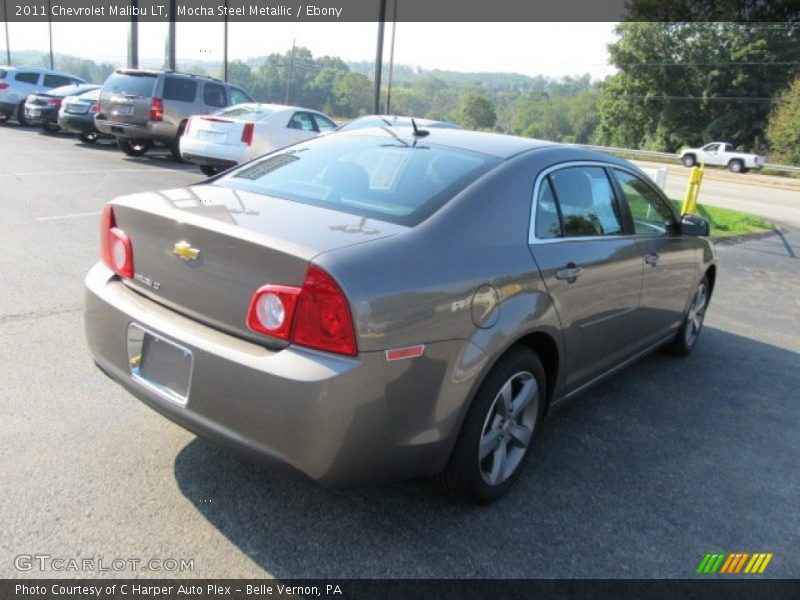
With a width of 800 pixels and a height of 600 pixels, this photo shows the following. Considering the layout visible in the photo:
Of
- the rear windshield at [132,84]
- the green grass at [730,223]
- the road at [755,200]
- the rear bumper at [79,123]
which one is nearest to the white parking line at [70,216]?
the rear windshield at [132,84]

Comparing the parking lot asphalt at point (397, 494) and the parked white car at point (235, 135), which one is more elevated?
the parked white car at point (235, 135)

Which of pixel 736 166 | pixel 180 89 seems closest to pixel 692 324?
pixel 180 89

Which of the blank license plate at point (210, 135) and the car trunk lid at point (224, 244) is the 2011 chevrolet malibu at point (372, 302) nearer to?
the car trunk lid at point (224, 244)

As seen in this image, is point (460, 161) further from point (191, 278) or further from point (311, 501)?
point (311, 501)

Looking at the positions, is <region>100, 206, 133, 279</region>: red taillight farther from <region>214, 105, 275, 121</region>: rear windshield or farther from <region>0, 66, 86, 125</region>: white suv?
<region>0, 66, 86, 125</region>: white suv

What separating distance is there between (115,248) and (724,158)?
4705 cm

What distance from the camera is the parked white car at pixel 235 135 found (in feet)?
40.4

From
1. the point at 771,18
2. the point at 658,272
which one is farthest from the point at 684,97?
the point at 658,272

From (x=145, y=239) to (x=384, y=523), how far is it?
5.23ft

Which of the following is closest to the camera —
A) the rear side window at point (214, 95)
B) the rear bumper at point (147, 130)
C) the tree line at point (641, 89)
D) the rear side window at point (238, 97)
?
the rear bumper at point (147, 130)

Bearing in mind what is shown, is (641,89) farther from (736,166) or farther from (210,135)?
(210,135)

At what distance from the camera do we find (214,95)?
50.0 feet

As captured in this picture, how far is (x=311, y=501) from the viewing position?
2988 mm

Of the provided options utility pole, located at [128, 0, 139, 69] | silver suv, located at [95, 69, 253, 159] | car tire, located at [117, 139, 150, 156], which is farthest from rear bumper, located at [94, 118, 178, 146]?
utility pole, located at [128, 0, 139, 69]
